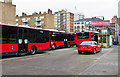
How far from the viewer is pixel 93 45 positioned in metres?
16.6

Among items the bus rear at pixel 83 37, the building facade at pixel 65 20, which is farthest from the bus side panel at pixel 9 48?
the building facade at pixel 65 20

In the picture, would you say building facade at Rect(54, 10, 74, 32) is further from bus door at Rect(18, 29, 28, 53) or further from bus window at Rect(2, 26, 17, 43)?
bus window at Rect(2, 26, 17, 43)

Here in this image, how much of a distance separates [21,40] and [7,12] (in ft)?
128

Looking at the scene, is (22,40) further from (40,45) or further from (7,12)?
(7,12)

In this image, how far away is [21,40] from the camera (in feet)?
47.3

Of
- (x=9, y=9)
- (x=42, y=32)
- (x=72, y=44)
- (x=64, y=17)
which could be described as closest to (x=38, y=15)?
(x=64, y=17)

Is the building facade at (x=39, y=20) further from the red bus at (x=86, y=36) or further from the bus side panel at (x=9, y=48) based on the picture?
the bus side panel at (x=9, y=48)

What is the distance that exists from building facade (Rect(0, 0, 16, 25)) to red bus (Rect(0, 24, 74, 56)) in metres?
33.2

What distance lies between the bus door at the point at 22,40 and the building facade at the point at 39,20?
65826mm

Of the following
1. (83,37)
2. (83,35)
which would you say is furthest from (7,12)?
(83,37)

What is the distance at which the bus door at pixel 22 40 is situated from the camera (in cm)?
1427

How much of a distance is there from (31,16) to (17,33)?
78.5 meters

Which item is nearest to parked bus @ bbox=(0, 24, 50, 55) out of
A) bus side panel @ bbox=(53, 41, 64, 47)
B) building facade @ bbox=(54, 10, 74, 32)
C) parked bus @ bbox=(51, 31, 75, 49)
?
parked bus @ bbox=(51, 31, 75, 49)

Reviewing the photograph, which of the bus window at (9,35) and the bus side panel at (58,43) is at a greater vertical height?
the bus window at (9,35)
